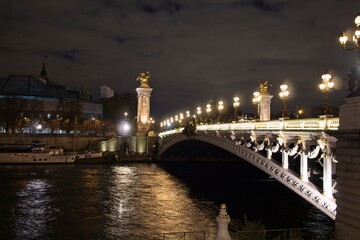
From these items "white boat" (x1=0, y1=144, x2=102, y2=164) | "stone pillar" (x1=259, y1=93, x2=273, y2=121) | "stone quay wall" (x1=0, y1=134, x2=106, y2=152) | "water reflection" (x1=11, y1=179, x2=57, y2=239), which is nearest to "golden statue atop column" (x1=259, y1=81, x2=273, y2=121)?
"stone pillar" (x1=259, y1=93, x2=273, y2=121)

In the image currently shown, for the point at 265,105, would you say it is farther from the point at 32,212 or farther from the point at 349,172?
the point at 349,172

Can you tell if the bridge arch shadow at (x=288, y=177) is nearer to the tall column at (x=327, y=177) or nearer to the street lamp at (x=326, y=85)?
the tall column at (x=327, y=177)

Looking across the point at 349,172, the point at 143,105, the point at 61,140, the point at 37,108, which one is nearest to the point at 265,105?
the point at 349,172

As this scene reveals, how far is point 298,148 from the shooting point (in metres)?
21.6

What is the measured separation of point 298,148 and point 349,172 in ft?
28.2

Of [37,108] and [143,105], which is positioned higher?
[37,108]

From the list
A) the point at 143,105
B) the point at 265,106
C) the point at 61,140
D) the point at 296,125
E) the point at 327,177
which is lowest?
the point at 327,177

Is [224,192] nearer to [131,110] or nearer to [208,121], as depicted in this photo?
[208,121]

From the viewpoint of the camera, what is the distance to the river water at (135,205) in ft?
76.5

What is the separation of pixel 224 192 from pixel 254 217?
449 inches

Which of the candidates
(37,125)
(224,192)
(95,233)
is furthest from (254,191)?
(37,125)

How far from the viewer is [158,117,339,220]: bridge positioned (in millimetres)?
16484

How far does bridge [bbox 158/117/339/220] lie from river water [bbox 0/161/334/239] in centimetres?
387

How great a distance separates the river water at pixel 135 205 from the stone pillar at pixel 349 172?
755 cm
